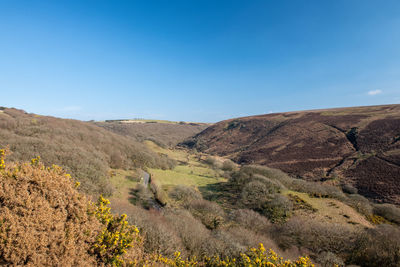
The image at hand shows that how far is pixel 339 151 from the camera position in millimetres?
45344

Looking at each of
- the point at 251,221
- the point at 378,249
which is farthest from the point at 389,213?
the point at 251,221

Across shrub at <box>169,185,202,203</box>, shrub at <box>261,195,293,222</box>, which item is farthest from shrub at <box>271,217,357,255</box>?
shrub at <box>169,185,202,203</box>

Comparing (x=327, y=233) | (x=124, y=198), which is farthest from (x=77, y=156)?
(x=327, y=233)

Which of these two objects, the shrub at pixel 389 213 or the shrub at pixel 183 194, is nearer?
the shrub at pixel 389 213

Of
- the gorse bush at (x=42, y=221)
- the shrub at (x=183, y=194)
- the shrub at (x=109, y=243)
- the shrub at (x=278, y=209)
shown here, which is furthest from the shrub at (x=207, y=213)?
the gorse bush at (x=42, y=221)

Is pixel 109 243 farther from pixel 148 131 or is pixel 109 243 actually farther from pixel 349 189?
pixel 148 131

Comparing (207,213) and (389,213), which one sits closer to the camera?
(207,213)

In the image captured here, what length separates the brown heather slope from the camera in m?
31.7

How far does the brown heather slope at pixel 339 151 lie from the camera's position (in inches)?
1249

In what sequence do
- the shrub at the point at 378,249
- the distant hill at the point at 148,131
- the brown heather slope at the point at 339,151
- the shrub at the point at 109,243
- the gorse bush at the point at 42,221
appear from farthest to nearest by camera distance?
the distant hill at the point at 148,131, the brown heather slope at the point at 339,151, the shrub at the point at 378,249, the shrub at the point at 109,243, the gorse bush at the point at 42,221

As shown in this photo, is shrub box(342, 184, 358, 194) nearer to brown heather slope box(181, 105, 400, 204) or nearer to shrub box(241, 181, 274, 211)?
brown heather slope box(181, 105, 400, 204)

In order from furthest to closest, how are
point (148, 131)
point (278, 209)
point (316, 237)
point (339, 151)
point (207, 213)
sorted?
point (148, 131), point (339, 151), point (278, 209), point (207, 213), point (316, 237)

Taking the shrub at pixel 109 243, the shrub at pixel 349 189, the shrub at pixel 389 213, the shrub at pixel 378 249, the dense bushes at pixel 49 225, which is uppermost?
the dense bushes at pixel 49 225

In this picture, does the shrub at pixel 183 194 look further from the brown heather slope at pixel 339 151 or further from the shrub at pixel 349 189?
the brown heather slope at pixel 339 151
